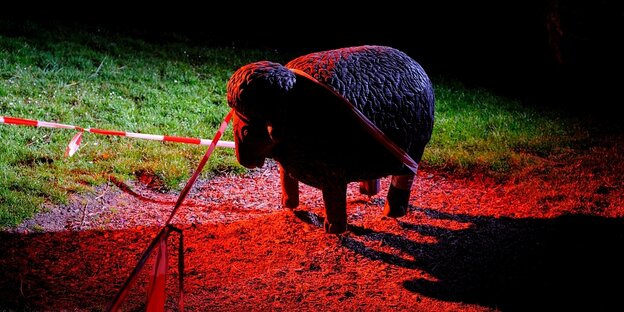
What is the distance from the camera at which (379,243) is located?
5.68 metres

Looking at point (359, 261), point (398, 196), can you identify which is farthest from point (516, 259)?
point (359, 261)

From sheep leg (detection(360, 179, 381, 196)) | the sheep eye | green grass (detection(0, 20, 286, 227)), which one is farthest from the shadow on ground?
the sheep eye

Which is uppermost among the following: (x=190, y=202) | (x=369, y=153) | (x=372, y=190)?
(x=369, y=153)

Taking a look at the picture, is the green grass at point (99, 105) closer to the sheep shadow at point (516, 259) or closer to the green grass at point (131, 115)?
the green grass at point (131, 115)

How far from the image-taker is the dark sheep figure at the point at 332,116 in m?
4.65

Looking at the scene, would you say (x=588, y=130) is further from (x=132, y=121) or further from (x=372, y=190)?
(x=132, y=121)

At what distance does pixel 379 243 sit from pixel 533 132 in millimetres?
4204

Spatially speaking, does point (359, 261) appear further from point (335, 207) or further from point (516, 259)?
point (516, 259)

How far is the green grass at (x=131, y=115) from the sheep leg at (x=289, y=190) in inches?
59.3

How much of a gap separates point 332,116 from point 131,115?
437cm

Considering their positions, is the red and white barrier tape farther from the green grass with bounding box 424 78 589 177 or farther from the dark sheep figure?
the green grass with bounding box 424 78 589 177

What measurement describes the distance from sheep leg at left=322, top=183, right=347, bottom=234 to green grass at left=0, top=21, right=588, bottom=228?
2.15 meters

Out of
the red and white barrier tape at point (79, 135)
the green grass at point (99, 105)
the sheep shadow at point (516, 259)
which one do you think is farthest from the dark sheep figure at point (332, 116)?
the green grass at point (99, 105)

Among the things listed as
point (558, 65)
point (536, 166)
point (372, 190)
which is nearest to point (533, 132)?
point (536, 166)
